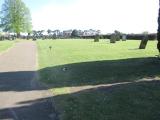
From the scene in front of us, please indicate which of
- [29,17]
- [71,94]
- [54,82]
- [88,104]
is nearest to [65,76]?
[54,82]

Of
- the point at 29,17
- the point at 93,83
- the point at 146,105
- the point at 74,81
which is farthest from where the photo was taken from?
the point at 29,17

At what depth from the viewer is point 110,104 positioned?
473 inches

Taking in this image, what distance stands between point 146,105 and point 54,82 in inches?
265

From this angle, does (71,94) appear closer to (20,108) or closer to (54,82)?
(20,108)

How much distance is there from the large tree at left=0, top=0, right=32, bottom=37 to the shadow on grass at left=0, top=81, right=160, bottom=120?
12104 cm

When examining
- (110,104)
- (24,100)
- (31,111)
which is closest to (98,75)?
(24,100)

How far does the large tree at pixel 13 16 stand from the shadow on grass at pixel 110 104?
397 ft

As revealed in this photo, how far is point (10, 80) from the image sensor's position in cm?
1906

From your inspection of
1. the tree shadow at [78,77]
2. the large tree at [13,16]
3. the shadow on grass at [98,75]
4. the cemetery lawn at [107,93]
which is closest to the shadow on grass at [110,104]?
the cemetery lawn at [107,93]

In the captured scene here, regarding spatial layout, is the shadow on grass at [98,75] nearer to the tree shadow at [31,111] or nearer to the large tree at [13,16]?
the tree shadow at [31,111]

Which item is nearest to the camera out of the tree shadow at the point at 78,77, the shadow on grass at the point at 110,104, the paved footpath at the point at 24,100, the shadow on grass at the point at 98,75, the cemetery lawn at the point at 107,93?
the shadow on grass at the point at 110,104

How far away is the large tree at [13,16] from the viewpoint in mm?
133175

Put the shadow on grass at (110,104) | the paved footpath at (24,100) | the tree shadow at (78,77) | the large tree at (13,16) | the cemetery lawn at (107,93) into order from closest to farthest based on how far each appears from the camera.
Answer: the shadow on grass at (110,104) < the cemetery lawn at (107,93) < the paved footpath at (24,100) < the tree shadow at (78,77) < the large tree at (13,16)

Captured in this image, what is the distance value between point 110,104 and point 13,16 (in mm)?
124077
